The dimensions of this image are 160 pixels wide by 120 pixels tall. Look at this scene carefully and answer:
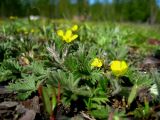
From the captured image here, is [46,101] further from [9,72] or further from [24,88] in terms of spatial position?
[9,72]

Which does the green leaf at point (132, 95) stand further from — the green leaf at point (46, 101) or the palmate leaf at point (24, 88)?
the palmate leaf at point (24, 88)

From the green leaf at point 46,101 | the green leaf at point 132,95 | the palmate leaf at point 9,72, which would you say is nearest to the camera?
the green leaf at point 46,101

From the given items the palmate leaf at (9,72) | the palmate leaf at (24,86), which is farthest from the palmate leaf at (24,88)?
the palmate leaf at (9,72)

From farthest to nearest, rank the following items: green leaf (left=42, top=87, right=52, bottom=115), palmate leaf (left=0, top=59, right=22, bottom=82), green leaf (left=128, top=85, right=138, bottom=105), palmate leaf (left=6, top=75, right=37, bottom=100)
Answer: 1. palmate leaf (left=0, top=59, right=22, bottom=82)
2. palmate leaf (left=6, top=75, right=37, bottom=100)
3. green leaf (left=128, top=85, right=138, bottom=105)
4. green leaf (left=42, top=87, right=52, bottom=115)

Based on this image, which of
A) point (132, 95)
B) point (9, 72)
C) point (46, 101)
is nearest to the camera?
point (46, 101)

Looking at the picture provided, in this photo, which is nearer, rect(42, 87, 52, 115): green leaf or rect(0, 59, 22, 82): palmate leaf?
rect(42, 87, 52, 115): green leaf

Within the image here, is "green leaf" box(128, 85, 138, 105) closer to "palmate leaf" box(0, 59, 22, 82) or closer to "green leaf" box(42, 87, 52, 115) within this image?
"green leaf" box(42, 87, 52, 115)

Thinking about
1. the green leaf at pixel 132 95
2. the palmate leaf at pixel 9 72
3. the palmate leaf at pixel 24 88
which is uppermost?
the palmate leaf at pixel 9 72

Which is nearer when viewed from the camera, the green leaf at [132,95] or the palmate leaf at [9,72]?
the green leaf at [132,95]

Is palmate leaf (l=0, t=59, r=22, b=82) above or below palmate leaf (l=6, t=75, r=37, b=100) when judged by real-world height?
above

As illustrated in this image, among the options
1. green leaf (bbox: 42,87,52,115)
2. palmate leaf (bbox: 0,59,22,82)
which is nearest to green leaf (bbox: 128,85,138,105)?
green leaf (bbox: 42,87,52,115)

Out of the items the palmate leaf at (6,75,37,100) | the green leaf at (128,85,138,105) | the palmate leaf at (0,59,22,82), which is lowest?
the green leaf at (128,85,138,105)

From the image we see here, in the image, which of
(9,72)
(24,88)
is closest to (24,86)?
(24,88)
